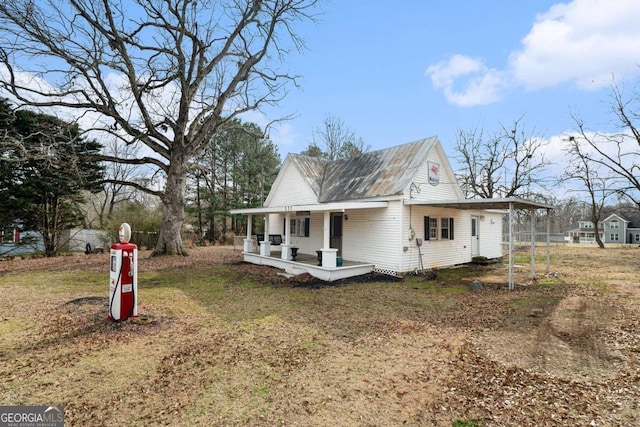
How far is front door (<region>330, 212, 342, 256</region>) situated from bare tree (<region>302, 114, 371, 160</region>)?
59.4ft

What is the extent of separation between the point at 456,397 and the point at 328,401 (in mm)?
1434

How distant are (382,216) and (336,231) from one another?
111 inches

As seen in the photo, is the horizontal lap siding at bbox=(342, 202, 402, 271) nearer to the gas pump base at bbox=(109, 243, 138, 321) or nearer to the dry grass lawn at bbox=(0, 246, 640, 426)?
the dry grass lawn at bbox=(0, 246, 640, 426)

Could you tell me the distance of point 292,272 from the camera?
11.9 meters

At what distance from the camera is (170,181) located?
1570cm

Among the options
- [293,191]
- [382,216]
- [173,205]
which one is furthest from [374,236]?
[173,205]

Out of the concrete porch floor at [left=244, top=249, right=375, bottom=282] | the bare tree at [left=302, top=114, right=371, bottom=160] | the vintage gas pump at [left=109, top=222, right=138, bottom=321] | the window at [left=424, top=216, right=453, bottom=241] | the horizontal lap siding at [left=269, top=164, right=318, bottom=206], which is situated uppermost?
the bare tree at [left=302, top=114, right=371, bottom=160]

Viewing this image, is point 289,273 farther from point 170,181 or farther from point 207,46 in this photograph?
point 207,46

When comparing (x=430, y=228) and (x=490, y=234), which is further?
(x=490, y=234)

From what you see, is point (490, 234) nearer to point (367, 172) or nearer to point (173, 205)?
point (367, 172)

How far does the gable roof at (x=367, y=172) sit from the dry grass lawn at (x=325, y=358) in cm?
508

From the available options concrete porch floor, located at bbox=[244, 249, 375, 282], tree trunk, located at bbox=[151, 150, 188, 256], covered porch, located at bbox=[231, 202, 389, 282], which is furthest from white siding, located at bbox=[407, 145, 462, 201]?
tree trunk, located at bbox=[151, 150, 188, 256]

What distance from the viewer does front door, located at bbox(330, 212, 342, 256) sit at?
1398 cm

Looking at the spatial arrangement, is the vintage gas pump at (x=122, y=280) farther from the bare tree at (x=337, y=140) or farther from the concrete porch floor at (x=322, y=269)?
the bare tree at (x=337, y=140)
